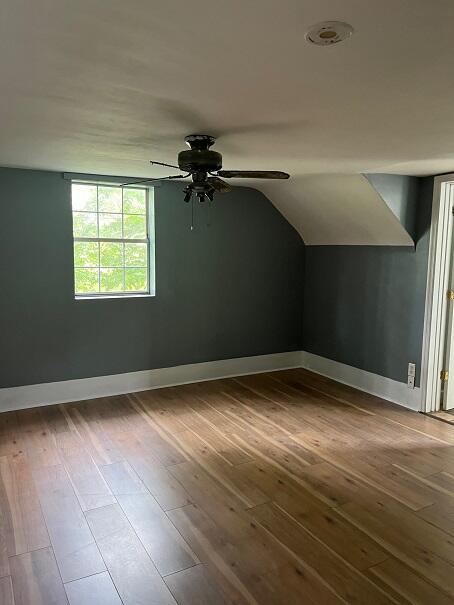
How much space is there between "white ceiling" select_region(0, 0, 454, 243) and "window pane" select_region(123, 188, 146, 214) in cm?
138

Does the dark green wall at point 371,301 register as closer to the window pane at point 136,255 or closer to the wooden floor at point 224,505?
the wooden floor at point 224,505

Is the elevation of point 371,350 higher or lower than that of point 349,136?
lower

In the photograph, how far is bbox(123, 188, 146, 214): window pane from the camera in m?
4.50

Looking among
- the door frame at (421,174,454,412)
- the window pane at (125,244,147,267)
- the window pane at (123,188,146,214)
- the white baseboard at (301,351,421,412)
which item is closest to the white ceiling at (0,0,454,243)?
the door frame at (421,174,454,412)

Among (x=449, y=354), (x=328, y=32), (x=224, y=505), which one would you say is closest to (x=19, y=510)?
(x=224, y=505)

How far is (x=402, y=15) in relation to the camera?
48.2 inches

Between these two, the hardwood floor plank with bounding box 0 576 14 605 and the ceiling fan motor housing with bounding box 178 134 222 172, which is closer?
the hardwood floor plank with bounding box 0 576 14 605

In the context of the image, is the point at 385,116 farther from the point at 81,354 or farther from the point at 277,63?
the point at 81,354

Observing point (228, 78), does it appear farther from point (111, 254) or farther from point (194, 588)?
point (111, 254)

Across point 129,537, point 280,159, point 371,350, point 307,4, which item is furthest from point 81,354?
point 307,4

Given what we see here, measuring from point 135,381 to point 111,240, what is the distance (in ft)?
4.79

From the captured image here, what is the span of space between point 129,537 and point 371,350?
315 cm

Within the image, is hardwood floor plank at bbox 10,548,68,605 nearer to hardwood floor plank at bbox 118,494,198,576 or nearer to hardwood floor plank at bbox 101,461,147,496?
hardwood floor plank at bbox 118,494,198,576

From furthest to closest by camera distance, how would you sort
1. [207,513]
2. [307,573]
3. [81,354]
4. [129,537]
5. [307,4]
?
[81,354] < [207,513] < [129,537] < [307,573] < [307,4]
